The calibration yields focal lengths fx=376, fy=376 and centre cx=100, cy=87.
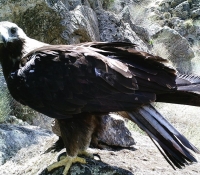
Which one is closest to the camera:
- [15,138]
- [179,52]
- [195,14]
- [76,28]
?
[15,138]

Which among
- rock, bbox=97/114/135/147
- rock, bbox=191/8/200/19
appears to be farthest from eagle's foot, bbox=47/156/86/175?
rock, bbox=191/8/200/19

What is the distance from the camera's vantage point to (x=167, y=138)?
3439 millimetres

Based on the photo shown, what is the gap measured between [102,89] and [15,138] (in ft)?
9.54

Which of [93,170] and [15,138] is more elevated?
[93,170]

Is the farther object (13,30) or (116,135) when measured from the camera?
(116,135)

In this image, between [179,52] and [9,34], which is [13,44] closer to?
[9,34]

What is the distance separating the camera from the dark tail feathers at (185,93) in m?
3.52

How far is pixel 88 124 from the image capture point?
3777 mm

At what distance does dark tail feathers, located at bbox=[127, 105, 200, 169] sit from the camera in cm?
344

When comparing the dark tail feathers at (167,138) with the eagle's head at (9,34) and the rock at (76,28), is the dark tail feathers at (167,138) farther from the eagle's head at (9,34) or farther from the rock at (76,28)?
the rock at (76,28)

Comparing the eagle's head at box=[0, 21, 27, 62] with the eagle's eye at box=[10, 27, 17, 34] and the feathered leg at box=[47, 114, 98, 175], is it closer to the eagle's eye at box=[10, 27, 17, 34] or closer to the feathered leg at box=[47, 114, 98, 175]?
the eagle's eye at box=[10, 27, 17, 34]

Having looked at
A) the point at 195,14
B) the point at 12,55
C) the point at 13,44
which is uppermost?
Result: the point at 13,44

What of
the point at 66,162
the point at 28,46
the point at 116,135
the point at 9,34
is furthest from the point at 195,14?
the point at 66,162

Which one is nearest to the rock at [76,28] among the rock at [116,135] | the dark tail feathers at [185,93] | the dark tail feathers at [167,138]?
the rock at [116,135]
